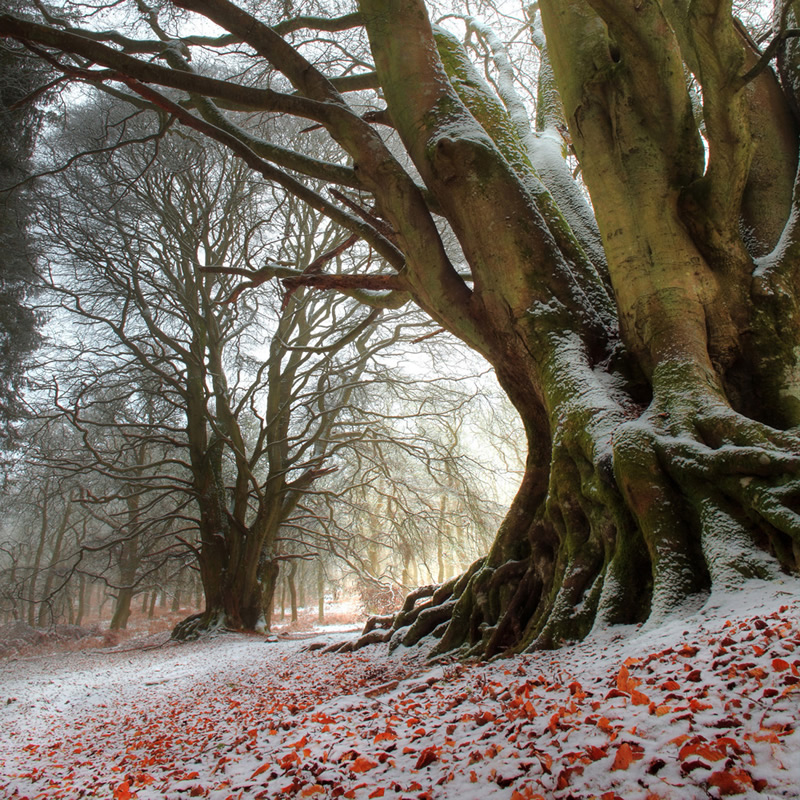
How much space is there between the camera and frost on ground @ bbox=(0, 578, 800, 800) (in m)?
1.04

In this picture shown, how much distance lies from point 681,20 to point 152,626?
65.7 feet

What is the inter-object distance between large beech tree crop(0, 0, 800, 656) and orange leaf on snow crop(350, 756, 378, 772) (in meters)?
1.35

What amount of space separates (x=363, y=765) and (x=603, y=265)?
378 centimetres

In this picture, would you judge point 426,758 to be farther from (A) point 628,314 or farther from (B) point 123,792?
(A) point 628,314

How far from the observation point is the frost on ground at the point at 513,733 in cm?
104

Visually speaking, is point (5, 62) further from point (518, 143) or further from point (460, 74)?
point (518, 143)

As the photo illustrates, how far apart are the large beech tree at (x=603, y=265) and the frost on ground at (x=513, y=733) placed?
1.72 ft

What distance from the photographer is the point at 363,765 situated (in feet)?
4.78

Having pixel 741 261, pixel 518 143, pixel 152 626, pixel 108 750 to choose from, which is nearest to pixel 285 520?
pixel 108 750

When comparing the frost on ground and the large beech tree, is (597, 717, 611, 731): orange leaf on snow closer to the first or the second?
the frost on ground

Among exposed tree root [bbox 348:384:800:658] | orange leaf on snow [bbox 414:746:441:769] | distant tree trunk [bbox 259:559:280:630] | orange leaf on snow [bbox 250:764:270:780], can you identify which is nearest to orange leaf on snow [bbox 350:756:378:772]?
orange leaf on snow [bbox 414:746:441:769]

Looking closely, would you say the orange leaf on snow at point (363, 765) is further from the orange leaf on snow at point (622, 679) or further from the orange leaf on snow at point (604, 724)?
the orange leaf on snow at point (622, 679)

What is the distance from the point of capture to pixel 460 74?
454cm

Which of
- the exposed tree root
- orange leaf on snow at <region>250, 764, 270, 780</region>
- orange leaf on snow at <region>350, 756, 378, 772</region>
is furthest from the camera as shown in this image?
→ the exposed tree root
